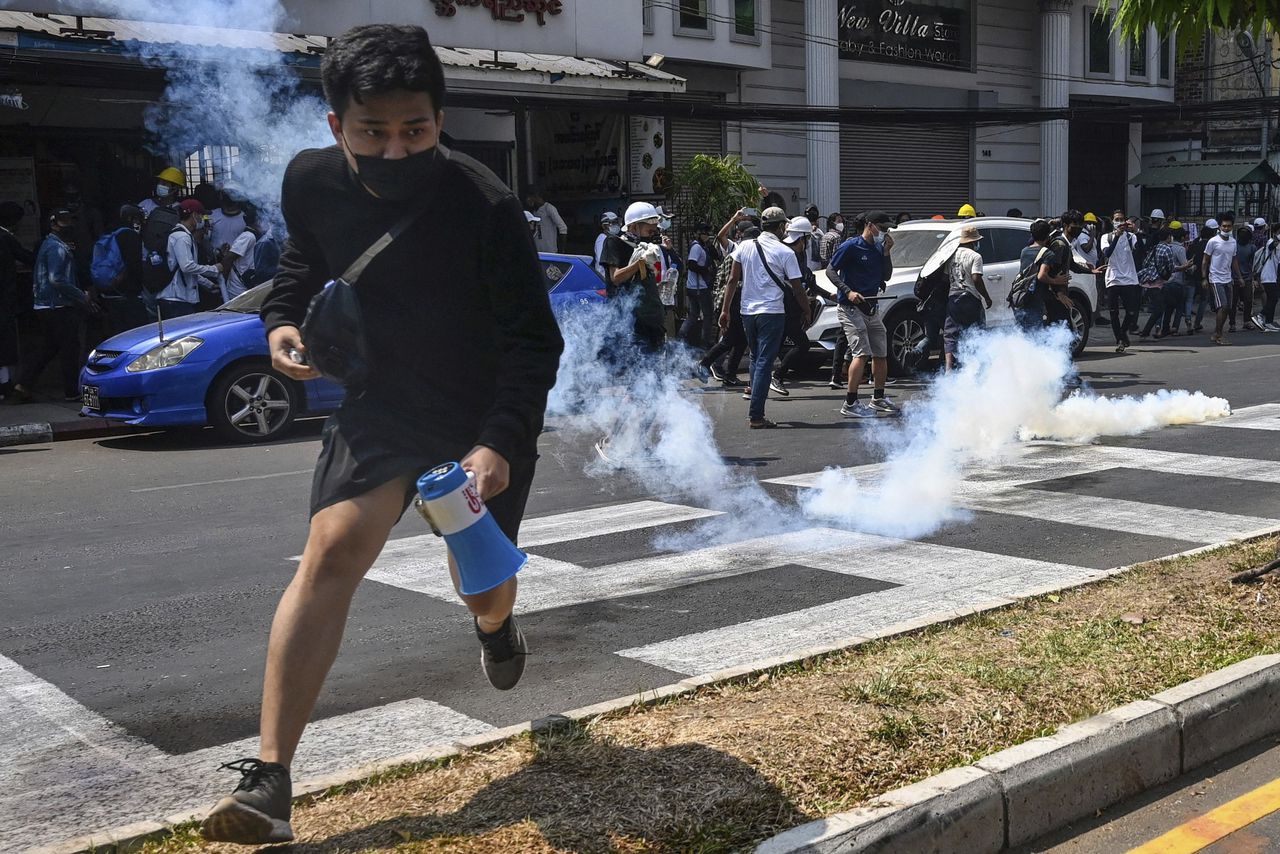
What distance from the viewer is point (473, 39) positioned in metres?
19.2

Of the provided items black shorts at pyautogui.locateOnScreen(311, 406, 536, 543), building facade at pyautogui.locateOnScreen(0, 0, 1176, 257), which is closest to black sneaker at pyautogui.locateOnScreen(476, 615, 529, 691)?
black shorts at pyautogui.locateOnScreen(311, 406, 536, 543)

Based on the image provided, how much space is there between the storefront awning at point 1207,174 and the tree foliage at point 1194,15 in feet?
99.2

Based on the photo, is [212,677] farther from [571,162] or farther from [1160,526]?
[571,162]

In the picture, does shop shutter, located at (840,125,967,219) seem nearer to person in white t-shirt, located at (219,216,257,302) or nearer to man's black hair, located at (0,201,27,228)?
person in white t-shirt, located at (219,216,257,302)

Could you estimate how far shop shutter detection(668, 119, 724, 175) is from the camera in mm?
23922

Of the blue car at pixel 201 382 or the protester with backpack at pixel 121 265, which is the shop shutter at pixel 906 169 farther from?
the blue car at pixel 201 382

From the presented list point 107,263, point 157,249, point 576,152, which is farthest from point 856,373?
point 576,152

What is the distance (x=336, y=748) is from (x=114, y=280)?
11041 millimetres

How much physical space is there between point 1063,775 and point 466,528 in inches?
68.9

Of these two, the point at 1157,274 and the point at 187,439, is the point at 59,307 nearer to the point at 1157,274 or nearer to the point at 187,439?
the point at 187,439

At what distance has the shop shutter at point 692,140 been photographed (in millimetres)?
23922

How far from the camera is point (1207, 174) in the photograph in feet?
111

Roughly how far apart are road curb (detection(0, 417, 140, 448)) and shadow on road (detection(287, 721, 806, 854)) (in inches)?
376

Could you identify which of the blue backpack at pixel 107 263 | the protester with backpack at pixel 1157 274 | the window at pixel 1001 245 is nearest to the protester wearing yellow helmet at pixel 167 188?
the blue backpack at pixel 107 263
